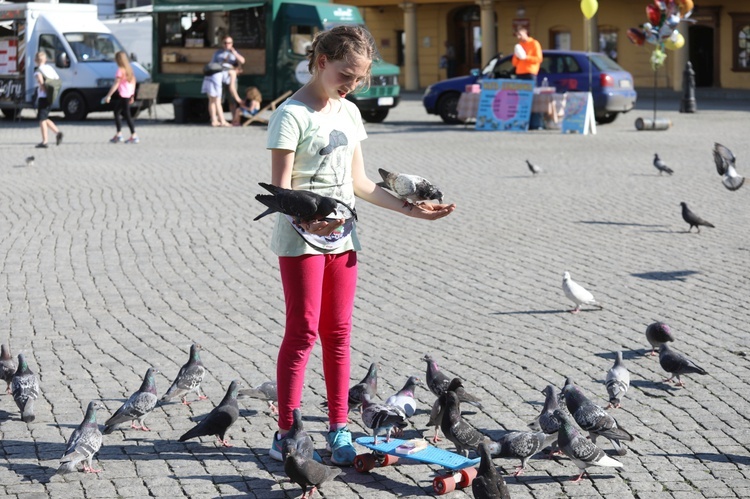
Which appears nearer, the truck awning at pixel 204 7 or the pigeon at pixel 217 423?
the pigeon at pixel 217 423

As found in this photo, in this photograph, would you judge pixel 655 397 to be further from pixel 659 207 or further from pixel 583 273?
pixel 659 207

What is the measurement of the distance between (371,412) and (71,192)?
36.0 feet

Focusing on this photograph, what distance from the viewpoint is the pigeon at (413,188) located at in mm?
5480

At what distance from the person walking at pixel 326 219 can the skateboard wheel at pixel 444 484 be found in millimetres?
504

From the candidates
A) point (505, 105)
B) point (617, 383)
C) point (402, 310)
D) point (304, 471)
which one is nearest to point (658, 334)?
point (617, 383)

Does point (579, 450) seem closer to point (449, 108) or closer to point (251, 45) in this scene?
point (449, 108)

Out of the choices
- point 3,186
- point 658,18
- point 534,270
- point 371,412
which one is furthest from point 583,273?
point 658,18

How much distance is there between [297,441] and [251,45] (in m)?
24.1

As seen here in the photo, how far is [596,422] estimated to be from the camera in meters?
5.58

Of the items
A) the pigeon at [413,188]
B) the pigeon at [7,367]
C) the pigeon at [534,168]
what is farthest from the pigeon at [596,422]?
the pigeon at [534,168]

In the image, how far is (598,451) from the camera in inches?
210

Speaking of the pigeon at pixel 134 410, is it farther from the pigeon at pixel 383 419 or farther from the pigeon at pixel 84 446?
the pigeon at pixel 383 419

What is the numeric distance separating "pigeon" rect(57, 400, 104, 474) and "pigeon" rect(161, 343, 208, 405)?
0.84 metres

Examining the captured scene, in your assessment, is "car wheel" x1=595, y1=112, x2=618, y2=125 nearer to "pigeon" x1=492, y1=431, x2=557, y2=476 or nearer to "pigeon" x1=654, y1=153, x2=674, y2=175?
"pigeon" x1=654, y1=153, x2=674, y2=175
